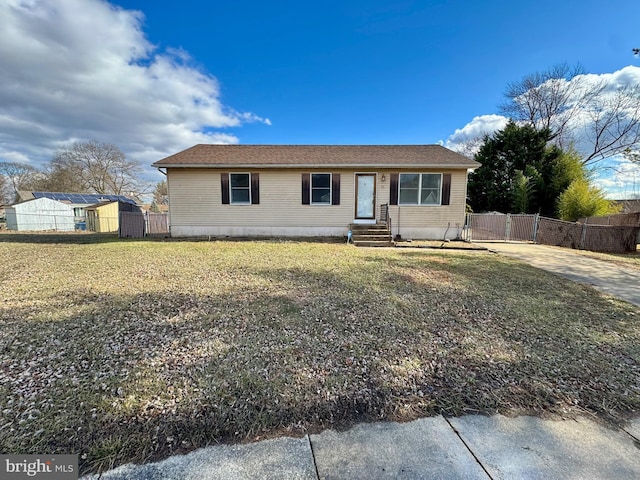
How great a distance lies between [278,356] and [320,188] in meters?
8.98

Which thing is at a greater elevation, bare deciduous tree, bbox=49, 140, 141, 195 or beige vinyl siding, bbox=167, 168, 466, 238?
bare deciduous tree, bbox=49, 140, 141, 195

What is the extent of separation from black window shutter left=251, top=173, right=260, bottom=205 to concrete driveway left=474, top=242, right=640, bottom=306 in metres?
8.61

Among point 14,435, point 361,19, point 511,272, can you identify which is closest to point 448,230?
point 511,272

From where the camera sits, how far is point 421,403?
2137 mm

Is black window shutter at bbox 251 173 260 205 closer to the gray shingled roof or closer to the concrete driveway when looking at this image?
the gray shingled roof

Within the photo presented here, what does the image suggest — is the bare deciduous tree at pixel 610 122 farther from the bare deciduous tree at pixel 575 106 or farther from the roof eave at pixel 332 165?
the roof eave at pixel 332 165

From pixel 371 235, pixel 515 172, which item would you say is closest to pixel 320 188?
pixel 371 235

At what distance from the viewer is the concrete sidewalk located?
1.54 meters

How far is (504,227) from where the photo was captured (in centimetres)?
1218

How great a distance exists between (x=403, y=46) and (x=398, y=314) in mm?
11816

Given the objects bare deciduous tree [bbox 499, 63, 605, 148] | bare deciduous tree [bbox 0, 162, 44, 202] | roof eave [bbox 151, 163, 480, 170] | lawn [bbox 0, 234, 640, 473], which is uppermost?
bare deciduous tree [bbox 499, 63, 605, 148]

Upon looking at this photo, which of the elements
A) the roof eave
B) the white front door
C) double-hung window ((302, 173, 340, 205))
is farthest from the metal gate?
double-hung window ((302, 173, 340, 205))

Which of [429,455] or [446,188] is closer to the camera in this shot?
[429,455]

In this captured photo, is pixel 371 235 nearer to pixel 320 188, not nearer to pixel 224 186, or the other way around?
pixel 320 188
